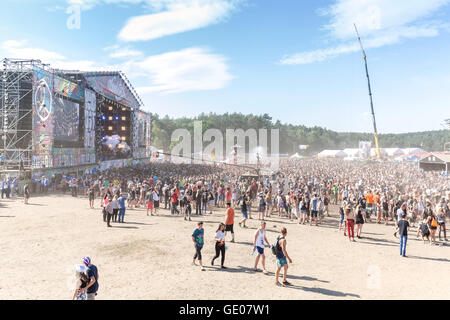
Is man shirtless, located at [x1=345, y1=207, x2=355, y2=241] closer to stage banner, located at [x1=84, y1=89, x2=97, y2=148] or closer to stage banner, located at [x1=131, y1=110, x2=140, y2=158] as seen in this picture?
stage banner, located at [x1=84, y1=89, x2=97, y2=148]

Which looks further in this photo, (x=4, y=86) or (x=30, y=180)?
(x=4, y=86)

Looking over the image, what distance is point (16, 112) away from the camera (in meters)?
22.9

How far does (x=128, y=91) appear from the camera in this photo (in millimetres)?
39812

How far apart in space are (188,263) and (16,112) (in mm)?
22514

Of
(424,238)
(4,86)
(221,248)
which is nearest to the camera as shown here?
(221,248)

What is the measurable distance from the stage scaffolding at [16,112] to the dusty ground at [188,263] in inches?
456

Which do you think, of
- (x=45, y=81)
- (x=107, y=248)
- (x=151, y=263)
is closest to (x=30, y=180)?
(x=45, y=81)

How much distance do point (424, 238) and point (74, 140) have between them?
28.3 meters

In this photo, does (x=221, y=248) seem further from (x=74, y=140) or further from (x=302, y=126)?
(x=302, y=126)

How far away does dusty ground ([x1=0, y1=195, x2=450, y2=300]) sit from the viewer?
251 inches

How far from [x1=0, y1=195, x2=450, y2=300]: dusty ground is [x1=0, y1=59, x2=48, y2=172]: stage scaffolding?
11573mm

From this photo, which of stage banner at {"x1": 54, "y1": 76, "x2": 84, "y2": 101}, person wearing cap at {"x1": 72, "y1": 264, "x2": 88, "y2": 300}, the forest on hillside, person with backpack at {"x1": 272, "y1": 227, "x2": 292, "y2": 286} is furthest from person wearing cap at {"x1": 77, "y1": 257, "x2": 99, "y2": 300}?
the forest on hillside
